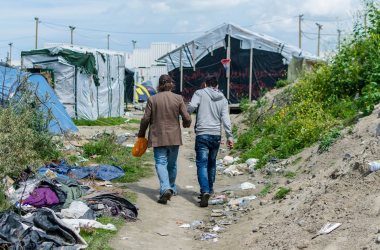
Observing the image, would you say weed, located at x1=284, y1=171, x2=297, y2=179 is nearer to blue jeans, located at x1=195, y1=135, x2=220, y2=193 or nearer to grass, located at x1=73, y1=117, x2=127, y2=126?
blue jeans, located at x1=195, y1=135, x2=220, y2=193

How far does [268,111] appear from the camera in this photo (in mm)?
14500

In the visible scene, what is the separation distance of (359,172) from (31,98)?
250 inches

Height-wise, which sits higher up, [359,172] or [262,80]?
[262,80]

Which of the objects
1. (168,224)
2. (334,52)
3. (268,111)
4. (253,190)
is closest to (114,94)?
(268,111)

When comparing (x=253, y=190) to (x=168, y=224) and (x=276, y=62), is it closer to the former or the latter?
(x=168, y=224)

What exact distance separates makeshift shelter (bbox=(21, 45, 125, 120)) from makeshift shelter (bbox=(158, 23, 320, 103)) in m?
5.40

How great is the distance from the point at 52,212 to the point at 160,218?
1.82m

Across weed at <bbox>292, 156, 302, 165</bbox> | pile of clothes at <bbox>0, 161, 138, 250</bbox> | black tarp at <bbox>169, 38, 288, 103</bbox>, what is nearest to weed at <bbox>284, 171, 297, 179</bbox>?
weed at <bbox>292, 156, 302, 165</bbox>

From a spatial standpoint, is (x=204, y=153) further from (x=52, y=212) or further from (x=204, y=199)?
(x=52, y=212)

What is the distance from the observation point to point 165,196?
6.99 m

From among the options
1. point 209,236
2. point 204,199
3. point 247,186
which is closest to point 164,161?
point 204,199

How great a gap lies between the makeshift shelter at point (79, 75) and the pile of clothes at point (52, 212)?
11.2m

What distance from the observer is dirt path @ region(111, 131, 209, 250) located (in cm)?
537

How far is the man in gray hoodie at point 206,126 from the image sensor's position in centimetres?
718
